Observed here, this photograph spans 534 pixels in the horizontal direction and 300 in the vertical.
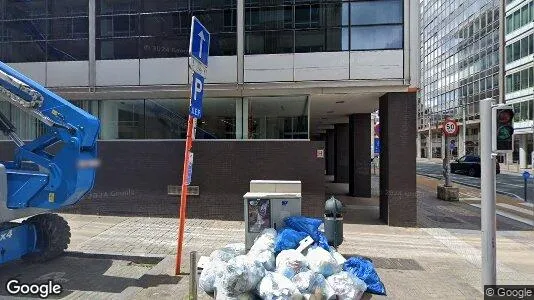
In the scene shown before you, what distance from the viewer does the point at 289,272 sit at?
516 centimetres

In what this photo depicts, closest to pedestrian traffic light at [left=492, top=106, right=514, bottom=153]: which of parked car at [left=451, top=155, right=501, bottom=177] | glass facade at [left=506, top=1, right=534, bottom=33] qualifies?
parked car at [left=451, top=155, right=501, bottom=177]

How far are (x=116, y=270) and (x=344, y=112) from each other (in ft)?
36.8

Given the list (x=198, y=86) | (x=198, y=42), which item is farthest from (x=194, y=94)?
(x=198, y=42)

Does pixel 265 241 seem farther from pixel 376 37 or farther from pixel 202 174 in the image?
pixel 376 37

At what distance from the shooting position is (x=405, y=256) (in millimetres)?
7625

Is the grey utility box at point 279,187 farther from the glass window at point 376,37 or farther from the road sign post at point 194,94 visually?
the glass window at point 376,37

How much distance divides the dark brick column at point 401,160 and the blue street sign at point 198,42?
5996mm

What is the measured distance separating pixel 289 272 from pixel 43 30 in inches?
435

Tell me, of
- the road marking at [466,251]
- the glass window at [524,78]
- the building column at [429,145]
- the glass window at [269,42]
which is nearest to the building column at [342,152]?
the glass window at [269,42]

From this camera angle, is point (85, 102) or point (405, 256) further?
point (85, 102)

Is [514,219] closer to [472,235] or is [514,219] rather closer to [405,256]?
[472,235]

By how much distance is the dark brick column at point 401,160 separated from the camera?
1025cm

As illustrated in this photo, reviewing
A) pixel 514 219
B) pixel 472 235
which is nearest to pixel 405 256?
pixel 472 235

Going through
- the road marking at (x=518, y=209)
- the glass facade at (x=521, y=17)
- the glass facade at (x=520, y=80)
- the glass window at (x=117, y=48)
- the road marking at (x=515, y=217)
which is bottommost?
the road marking at (x=515, y=217)
